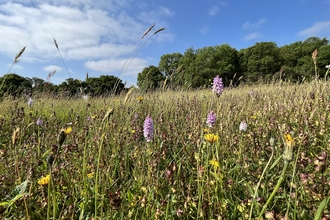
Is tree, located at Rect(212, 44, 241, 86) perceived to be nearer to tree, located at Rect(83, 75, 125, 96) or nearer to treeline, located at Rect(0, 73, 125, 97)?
tree, located at Rect(83, 75, 125, 96)

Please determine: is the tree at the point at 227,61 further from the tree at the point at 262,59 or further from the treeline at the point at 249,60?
the tree at the point at 262,59

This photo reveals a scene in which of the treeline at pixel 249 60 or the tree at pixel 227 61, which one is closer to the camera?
the treeline at pixel 249 60

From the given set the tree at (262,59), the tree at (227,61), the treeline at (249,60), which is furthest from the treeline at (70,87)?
the tree at (262,59)

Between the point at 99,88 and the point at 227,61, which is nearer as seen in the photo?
the point at 99,88

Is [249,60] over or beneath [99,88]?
over

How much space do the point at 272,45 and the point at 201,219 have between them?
41786 millimetres

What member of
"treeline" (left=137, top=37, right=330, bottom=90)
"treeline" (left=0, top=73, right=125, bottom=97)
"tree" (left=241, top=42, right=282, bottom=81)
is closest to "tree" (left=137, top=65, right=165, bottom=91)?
"treeline" (left=0, top=73, right=125, bottom=97)

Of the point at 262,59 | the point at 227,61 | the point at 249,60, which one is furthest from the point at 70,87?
the point at 249,60

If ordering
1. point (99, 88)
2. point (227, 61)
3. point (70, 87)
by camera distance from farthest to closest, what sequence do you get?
point (227, 61), point (70, 87), point (99, 88)

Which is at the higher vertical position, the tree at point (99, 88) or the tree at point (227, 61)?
the tree at point (227, 61)

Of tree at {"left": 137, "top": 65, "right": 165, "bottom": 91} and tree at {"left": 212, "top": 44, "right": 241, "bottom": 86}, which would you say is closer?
tree at {"left": 137, "top": 65, "right": 165, "bottom": 91}

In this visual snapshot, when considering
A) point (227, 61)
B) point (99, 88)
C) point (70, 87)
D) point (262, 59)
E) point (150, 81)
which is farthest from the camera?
point (227, 61)

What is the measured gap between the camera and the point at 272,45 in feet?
121

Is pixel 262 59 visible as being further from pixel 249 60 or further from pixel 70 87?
pixel 70 87
